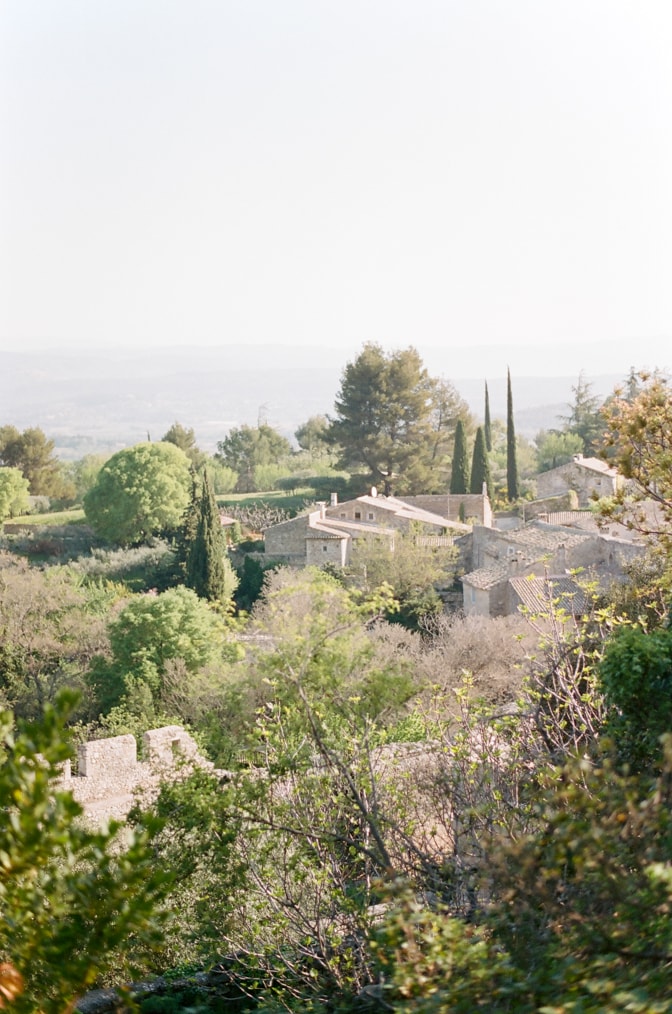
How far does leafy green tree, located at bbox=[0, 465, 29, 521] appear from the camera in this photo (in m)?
37.1

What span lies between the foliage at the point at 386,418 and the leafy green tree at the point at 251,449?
908cm

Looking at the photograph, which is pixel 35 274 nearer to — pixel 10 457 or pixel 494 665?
pixel 10 457

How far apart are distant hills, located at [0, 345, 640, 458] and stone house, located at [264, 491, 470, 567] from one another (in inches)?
2888

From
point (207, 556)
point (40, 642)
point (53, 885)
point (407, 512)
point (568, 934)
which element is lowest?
point (40, 642)

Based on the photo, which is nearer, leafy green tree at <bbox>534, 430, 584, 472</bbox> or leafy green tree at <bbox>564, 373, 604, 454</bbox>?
leafy green tree at <bbox>534, 430, 584, 472</bbox>

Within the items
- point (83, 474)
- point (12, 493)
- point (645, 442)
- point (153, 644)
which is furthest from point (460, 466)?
point (645, 442)

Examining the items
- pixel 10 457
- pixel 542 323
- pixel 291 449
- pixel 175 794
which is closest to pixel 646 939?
pixel 175 794

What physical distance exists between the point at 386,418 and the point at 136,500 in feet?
40.8

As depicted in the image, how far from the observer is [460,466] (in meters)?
36.4

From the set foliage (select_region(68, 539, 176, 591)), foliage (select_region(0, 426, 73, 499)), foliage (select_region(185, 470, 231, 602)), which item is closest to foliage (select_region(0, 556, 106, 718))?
foliage (select_region(185, 470, 231, 602))

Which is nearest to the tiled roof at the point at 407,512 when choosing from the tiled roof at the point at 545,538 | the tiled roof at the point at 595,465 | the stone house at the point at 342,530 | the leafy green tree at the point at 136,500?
the stone house at the point at 342,530

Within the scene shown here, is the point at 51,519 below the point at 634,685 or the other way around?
below

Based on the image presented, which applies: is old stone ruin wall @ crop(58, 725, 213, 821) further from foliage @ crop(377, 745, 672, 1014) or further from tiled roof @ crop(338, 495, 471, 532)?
tiled roof @ crop(338, 495, 471, 532)

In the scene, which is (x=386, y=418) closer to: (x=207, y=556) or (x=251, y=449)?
(x=251, y=449)
